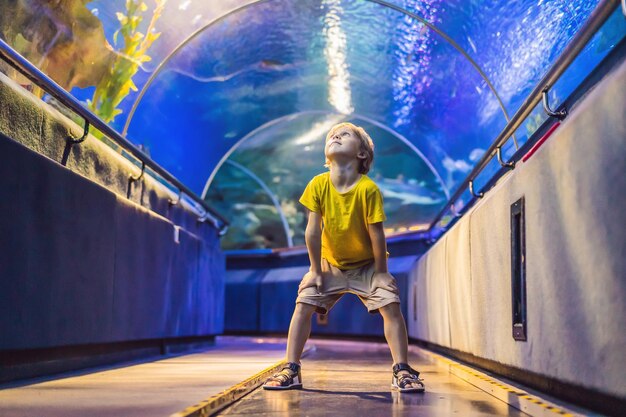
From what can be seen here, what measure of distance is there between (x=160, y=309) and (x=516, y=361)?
4.38m

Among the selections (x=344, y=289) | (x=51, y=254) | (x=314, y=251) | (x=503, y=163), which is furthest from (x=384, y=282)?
(x=51, y=254)

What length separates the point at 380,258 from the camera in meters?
4.78

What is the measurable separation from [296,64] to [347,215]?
25.7ft


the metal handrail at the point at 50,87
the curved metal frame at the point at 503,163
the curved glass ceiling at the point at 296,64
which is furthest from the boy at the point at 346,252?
the curved glass ceiling at the point at 296,64

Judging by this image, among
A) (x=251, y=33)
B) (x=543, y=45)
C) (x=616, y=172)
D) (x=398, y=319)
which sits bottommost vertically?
(x=398, y=319)

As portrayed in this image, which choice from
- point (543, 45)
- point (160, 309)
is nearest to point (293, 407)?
point (160, 309)

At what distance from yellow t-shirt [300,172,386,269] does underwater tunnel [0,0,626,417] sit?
83 centimetres

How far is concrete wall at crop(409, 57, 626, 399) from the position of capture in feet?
8.77

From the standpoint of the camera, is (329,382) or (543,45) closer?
(329,382)

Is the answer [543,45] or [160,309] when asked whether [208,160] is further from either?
[543,45]

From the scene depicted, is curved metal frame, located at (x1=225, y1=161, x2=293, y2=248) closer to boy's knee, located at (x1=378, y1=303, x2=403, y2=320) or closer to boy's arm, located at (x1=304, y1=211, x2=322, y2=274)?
boy's arm, located at (x1=304, y1=211, x2=322, y2=274)

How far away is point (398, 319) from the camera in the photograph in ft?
15.4

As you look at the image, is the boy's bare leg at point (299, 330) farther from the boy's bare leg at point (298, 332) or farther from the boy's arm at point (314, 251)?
the boy's arm at point (314, 251)

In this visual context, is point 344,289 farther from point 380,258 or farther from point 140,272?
point 140,272
